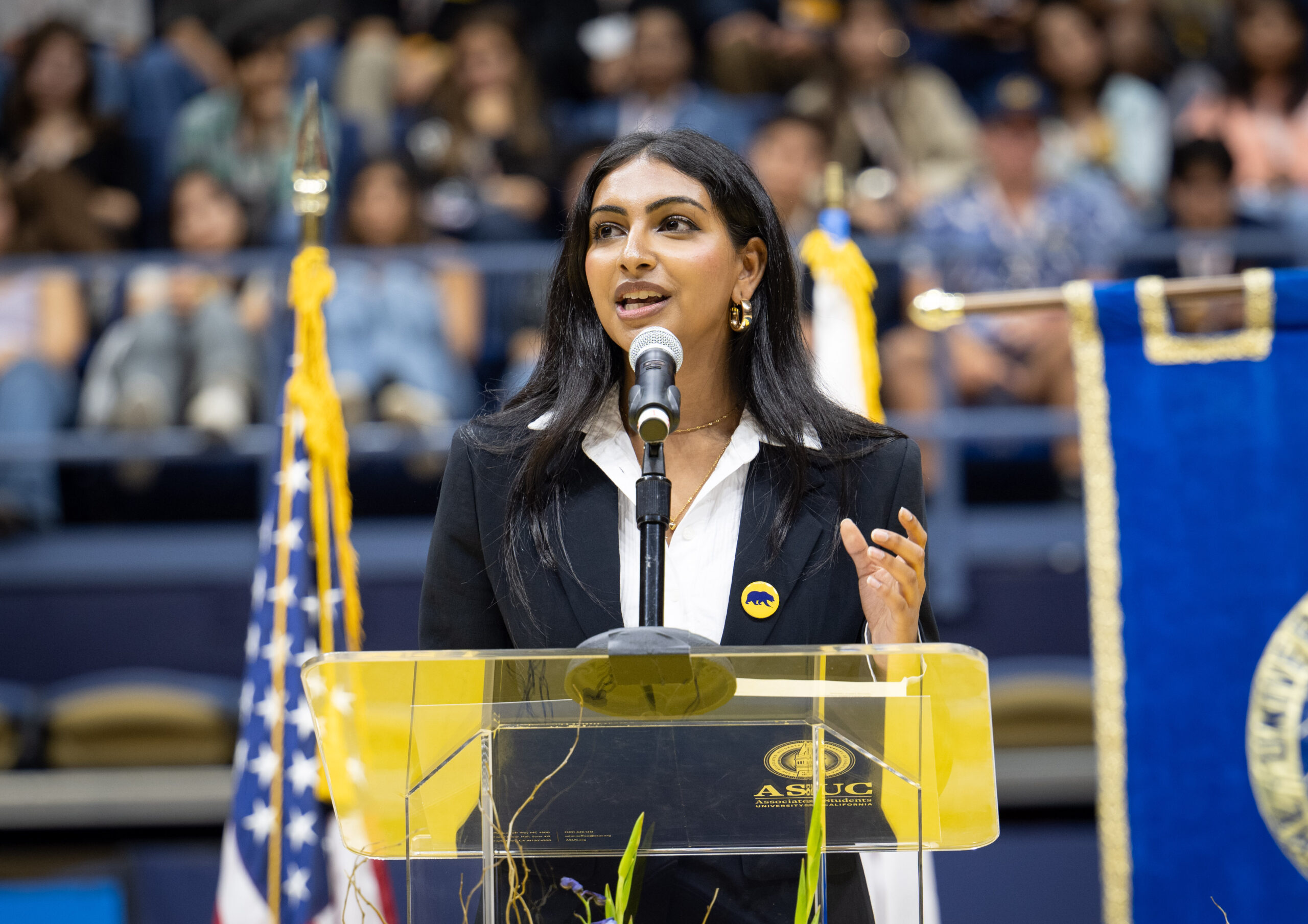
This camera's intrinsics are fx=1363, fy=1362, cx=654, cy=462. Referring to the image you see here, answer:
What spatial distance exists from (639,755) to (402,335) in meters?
3.87

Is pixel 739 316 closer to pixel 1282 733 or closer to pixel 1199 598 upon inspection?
pixel 1199 598

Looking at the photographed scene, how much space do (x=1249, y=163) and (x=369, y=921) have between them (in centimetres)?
529

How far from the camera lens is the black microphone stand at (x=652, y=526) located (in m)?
1.33

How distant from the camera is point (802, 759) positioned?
4.29 ft

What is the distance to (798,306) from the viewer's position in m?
2.10

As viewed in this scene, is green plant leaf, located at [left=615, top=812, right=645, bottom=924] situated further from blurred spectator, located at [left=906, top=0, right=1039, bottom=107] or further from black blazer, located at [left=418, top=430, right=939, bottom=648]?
blurred spectator, located at [left=906, top=0, right=1039, bottom=107]

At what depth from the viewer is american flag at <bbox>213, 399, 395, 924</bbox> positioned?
2.82m

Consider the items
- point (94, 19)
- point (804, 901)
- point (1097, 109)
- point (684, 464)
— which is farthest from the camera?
point (94, 19)

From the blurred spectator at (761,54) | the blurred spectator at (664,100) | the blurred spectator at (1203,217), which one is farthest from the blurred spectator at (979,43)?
the blurred spectator at (1203,217)

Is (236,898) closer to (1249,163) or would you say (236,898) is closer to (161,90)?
(161,90)

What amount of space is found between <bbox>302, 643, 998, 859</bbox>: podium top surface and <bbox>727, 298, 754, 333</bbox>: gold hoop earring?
85 centimetres

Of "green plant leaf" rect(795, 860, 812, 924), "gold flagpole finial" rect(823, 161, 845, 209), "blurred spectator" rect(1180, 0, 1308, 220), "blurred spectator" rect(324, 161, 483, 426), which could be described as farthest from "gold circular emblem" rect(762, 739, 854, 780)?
"blurred spectator" rect(1180, 0, 1308, 220)

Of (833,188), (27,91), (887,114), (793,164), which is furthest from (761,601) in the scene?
(27,91)

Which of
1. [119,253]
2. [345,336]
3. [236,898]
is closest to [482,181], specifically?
[345,336]
